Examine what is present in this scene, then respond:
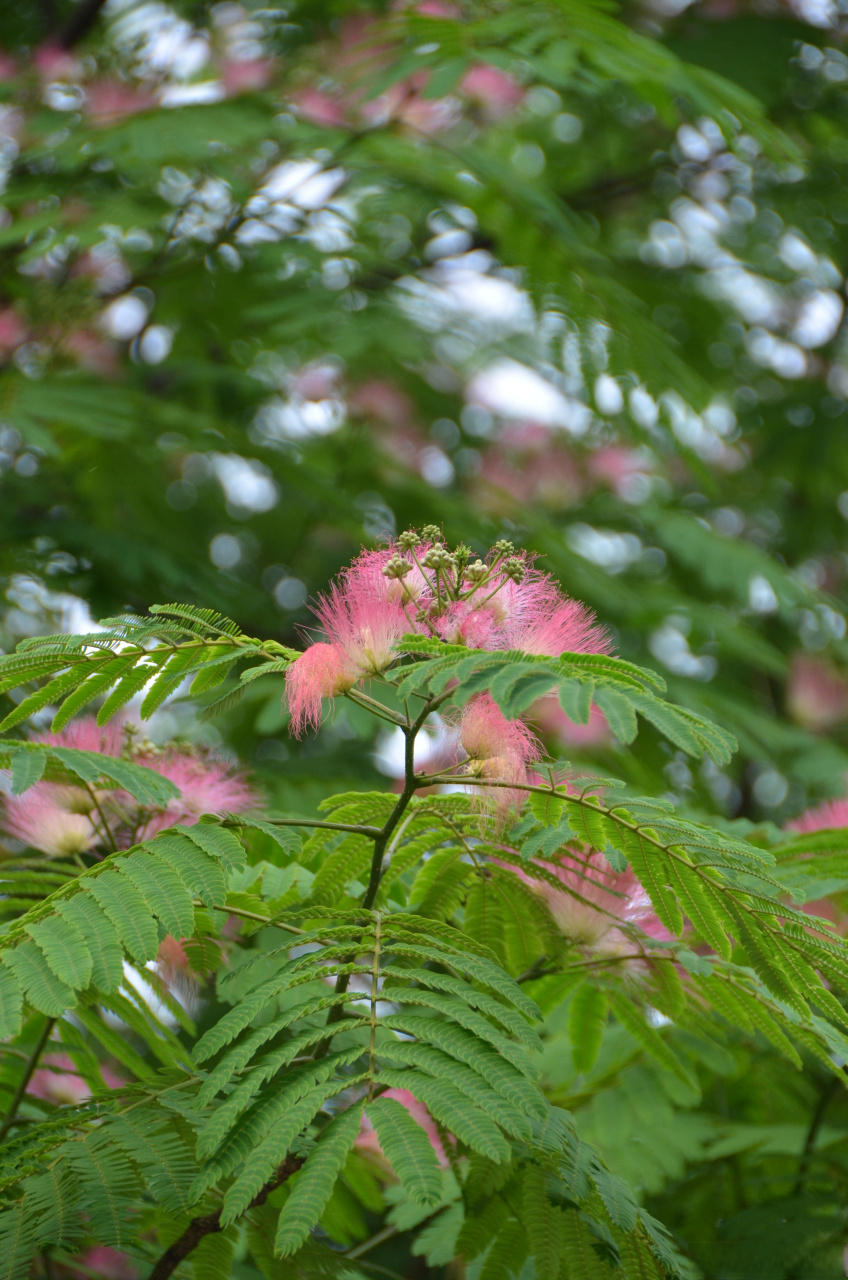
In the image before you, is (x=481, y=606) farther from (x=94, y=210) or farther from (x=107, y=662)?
(x=94, y=210)

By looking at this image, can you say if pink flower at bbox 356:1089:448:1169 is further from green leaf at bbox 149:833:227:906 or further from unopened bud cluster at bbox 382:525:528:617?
unopened bud cluster at bbox 382:525:528:617

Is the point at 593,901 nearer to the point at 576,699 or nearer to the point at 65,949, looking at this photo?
the point at 576,699

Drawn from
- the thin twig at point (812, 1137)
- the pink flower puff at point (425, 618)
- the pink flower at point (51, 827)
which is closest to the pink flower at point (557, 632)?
the pink flower puff at point (425, 618)

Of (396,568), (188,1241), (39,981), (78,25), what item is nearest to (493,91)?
(78,25)

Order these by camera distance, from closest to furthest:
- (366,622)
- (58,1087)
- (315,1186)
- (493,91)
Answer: (315,1186)
(366,622)
(58,1087)
(493,91)

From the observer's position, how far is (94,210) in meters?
3.91

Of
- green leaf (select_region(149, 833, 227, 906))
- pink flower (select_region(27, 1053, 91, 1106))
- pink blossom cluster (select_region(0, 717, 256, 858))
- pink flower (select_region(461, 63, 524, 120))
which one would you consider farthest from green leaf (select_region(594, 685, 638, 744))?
pink flower (select_region(461, 63, 524, 120))

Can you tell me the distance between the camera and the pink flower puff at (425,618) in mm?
1688

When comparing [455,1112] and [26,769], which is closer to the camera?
[455,1112]

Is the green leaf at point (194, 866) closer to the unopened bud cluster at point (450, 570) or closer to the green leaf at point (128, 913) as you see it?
the green leaf at point (128, 913)

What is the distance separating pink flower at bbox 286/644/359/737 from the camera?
5.48ft

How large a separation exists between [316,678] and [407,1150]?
2.23ft

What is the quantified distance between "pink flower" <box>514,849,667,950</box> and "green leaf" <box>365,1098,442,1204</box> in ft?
2.21

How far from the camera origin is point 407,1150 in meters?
1.28
